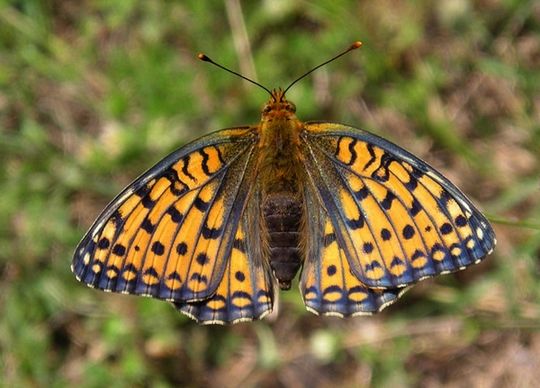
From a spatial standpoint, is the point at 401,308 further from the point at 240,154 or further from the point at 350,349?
the point at 240,154

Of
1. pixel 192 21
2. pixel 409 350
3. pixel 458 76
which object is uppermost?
pixel 192 21

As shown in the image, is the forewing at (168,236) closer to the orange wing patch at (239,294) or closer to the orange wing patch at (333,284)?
the orange wing patch at (239,294)

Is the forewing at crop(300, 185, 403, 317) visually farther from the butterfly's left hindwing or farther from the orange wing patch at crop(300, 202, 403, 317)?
the butterfly's left hindwing

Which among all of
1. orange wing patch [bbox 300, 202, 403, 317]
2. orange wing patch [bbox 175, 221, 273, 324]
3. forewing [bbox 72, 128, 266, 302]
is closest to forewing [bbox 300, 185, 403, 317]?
orange wing patch [bbox 300, 202, 403, 317]

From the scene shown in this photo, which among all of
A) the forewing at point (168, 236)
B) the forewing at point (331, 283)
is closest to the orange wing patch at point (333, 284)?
the forewing at point (331, 283)

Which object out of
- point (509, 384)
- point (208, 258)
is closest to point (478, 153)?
point (509, 384)

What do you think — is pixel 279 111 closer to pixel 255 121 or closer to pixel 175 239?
pixel 175 239

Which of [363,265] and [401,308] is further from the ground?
[401,308]

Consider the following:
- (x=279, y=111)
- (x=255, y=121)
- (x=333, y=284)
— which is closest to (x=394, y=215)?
(x=333, y=284)
